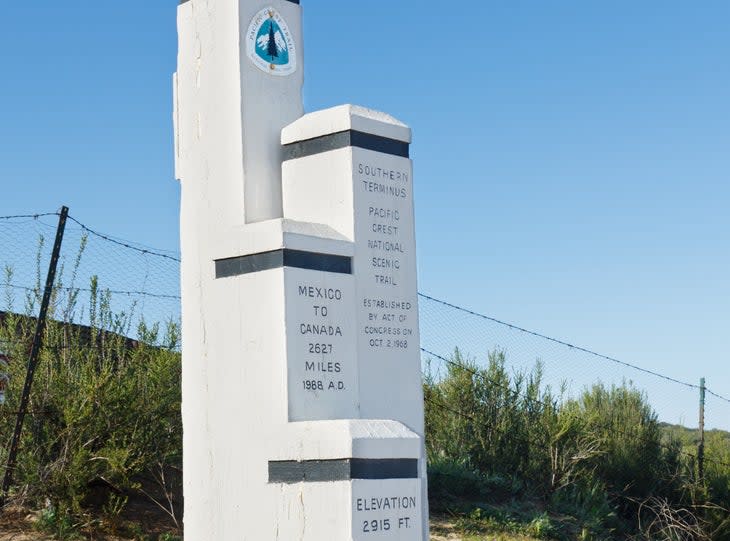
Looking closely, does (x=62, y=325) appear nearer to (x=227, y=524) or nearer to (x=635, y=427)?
(x=227, y=524)

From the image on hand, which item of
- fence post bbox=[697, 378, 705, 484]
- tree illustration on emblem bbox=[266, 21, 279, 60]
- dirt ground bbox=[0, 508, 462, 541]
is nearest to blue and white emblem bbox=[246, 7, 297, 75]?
tree illustration on emblem bbox=[266, 21, 279, 60]

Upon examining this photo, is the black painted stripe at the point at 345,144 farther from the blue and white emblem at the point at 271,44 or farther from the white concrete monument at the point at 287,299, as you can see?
the blue and white emblem at the point at 271,44

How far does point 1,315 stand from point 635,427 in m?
8.12

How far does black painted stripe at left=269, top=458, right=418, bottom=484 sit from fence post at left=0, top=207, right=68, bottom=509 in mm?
3739

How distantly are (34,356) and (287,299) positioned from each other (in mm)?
4001

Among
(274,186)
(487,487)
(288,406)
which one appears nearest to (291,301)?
(288,406)

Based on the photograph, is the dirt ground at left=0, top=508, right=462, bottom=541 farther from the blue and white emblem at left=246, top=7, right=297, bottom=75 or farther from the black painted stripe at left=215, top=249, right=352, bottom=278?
the blue and white emblem at left=246, top=7, right=297, bottom=75

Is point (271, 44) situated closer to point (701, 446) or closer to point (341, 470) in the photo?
point (341, 470)

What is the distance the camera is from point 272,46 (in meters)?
7.16

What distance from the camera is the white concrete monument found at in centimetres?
602

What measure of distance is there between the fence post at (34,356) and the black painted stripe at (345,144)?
3.36 metres

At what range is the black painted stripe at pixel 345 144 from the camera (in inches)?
264

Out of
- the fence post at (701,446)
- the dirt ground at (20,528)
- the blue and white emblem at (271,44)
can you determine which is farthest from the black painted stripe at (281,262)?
the fence post at (701,446)

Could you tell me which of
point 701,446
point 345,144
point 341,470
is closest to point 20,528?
point 341,470
